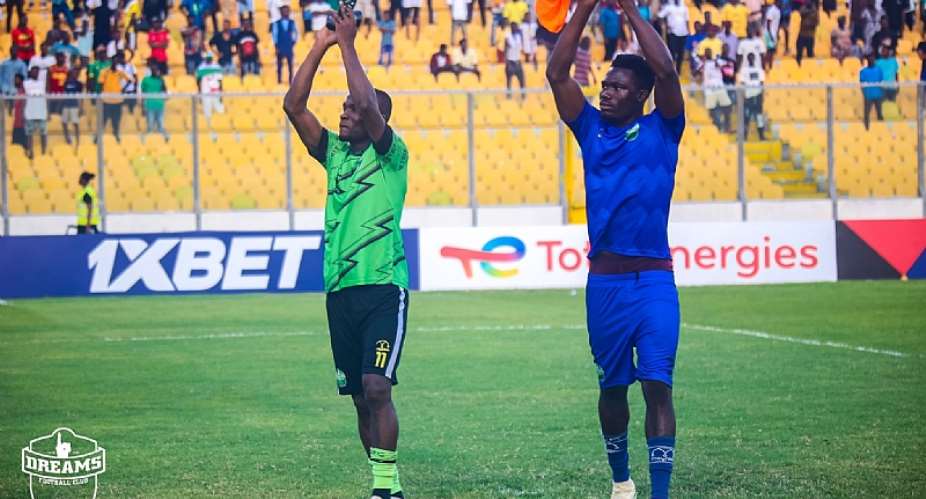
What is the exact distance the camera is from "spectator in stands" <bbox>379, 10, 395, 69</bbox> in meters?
31.6

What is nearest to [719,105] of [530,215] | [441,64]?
[530,215]

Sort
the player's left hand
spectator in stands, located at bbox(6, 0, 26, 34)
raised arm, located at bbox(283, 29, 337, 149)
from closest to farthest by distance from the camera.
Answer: the player's left hand < raised arm, located at bbox(283, 29, 337, 149) < spectator in stands, located at bbox(6, 0, 26, 34)

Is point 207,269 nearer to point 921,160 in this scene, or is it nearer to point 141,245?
point 141,245

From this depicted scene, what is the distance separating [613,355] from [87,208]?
1781 cm

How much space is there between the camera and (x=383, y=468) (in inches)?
292

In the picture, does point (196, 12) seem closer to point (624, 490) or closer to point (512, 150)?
point (512, 150)

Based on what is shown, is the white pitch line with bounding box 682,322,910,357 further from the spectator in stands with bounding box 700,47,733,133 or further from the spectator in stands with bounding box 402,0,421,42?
the spectator in stands with bounding box 402,0,421,42

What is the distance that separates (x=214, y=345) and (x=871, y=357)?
7088mm

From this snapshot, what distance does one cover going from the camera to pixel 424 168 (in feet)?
81.6

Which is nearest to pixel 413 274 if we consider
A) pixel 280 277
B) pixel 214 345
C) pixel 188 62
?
pixel 280 277

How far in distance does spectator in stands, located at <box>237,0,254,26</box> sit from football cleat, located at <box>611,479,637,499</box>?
25455 mm

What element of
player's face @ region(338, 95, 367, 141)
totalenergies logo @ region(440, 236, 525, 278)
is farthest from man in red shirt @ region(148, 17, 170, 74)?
player's face @ region(338, 95, 367, 141)

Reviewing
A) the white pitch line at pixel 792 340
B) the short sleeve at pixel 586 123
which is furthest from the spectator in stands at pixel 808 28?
the short sleeve at pixel 586 123

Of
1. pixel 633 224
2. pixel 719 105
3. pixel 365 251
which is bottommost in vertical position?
pixel 365 251
